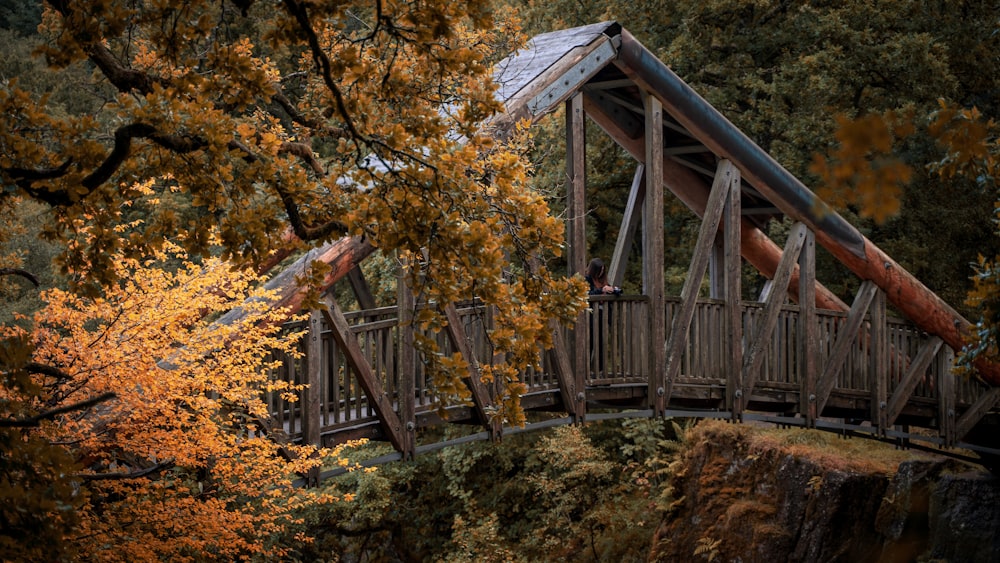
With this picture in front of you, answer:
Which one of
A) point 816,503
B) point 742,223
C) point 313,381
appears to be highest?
point 742,223

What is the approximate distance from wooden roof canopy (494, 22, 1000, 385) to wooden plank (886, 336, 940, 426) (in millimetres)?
166

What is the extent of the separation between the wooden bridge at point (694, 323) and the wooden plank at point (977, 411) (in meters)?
0.02

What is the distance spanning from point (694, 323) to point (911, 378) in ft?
8.41

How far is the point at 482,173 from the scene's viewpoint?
636 cm

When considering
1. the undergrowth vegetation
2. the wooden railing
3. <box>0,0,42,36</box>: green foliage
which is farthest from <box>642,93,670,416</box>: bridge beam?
<box>0,0,42,36</box>: green foliage

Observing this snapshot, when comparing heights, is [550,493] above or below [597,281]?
below

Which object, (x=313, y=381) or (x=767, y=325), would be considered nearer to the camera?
(x=313, y=381)

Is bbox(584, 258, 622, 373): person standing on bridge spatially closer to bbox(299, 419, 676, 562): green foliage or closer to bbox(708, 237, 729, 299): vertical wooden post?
bbox(708, 237, 729, 299): vertical wooden post

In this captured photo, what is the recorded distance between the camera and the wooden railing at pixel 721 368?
9417 millimetres

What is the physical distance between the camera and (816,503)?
39.9 feet

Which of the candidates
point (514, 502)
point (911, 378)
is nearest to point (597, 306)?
point (911, 378)

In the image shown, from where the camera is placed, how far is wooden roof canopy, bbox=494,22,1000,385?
981 centimetres

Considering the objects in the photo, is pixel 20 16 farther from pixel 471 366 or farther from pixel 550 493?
pixel 471 366

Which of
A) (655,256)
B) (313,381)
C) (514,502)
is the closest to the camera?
(313,381)
